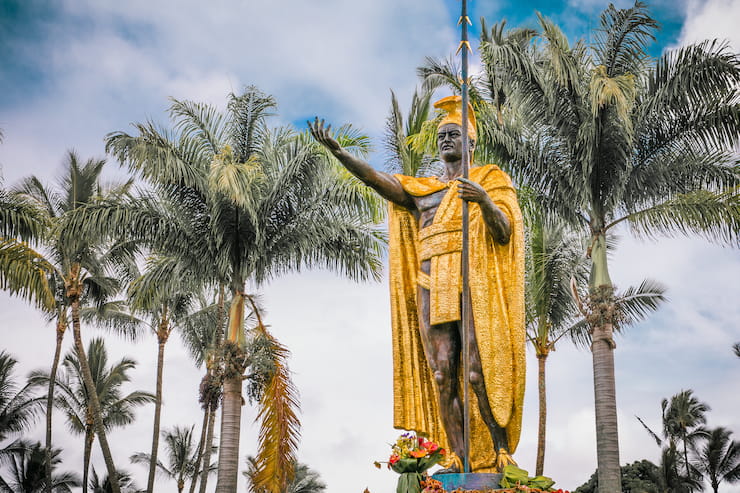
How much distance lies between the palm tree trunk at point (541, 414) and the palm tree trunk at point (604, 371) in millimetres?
7201

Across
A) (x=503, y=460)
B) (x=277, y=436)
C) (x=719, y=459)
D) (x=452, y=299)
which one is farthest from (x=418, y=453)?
(x=719, y=459)

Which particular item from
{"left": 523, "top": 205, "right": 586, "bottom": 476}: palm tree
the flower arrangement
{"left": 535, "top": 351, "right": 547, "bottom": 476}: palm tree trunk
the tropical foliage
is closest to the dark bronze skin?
the flower arrangement

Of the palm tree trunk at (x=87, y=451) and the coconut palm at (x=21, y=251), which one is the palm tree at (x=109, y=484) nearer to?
the palm tree trunk at (x=87, y=451)

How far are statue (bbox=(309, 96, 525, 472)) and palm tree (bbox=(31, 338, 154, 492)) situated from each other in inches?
1005

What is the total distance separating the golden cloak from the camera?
24.2ft

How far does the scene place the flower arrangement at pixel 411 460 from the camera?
662 centimetres

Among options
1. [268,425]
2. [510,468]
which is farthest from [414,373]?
[268,425]

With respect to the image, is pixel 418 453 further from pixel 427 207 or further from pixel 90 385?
pixel 90 385

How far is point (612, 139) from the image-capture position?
16328mm

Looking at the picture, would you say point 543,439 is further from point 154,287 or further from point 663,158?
point 154,287

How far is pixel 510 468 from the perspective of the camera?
6691mm

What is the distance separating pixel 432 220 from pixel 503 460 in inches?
90.7

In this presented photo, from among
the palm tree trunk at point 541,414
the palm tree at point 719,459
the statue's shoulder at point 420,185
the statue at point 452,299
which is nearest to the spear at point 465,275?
the statue at point 452,299

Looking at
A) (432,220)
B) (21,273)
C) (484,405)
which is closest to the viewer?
(484,405)
